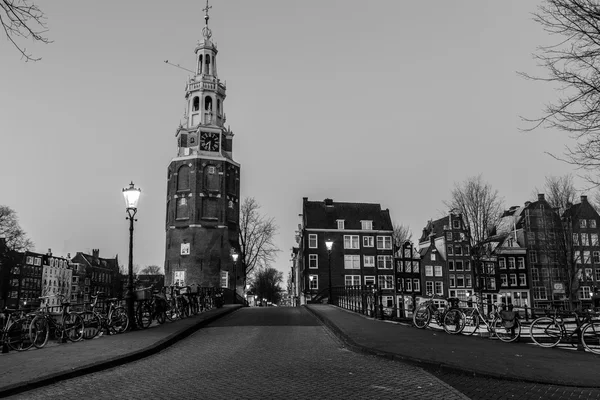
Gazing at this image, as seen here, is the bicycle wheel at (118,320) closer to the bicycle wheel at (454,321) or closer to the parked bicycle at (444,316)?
the parked bicycle at (444,316)

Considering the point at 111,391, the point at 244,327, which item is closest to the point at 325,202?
the point at 244,327

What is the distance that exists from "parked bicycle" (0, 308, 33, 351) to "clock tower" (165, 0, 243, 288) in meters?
45.0

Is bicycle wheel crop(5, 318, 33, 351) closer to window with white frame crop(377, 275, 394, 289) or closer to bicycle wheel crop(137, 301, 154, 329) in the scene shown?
bicycle wheel crop(137, 301, 154, 329)

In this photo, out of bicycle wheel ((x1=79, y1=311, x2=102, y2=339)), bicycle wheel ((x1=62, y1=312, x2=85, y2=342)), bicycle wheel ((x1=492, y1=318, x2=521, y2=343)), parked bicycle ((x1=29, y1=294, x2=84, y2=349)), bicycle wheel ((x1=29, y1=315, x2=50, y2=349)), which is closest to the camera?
bicycle wheel ((x1=29, y1=315, x2=50, y2=349))

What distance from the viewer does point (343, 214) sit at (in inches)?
2680

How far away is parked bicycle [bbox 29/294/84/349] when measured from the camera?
11.9 metres

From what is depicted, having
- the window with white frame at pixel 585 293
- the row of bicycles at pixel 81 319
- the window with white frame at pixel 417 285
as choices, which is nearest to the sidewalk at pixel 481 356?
the row of bicycles at pixel 81 319

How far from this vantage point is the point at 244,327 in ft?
55.3

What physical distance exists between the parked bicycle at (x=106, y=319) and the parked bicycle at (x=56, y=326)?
Result: 12.8 inches

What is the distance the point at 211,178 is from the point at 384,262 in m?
24.3

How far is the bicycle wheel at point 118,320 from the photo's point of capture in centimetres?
1461

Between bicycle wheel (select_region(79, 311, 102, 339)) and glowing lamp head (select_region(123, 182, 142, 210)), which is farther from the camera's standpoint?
glowing lamp head (select_region(123, 182, 142, 210))

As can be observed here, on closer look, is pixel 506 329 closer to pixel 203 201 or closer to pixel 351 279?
pixel 203 201

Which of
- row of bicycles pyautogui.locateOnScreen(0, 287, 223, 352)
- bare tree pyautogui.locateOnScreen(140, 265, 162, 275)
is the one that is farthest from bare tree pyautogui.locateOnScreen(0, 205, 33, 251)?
bare tree pyautogui.locateOnScreen(140, 265, 162, 275)
